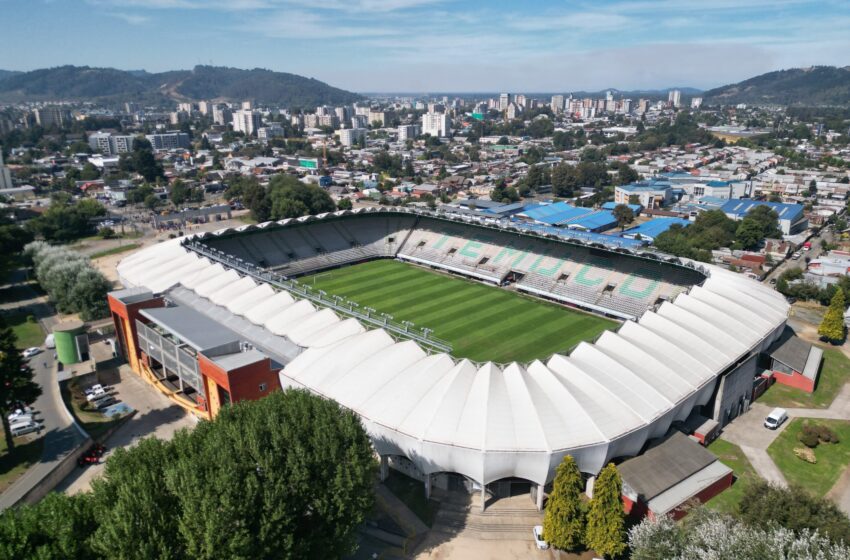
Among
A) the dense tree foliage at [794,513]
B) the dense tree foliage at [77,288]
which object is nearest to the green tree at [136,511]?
the dense tree foliage at [794,513]

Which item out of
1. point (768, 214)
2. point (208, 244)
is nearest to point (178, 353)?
point (208, 244)

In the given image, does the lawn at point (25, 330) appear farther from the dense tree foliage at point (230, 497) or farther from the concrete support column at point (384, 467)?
the concrete support column at point (384, 467)

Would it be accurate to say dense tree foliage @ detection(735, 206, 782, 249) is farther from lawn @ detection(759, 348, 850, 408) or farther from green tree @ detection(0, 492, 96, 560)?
green tree @ detection(0, 492, 96, 560)

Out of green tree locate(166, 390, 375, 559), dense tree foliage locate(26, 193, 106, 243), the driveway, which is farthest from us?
dense tree foliage locate(26, 193, 106, 243)

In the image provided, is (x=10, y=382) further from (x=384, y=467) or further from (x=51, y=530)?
(x=384, y=467)

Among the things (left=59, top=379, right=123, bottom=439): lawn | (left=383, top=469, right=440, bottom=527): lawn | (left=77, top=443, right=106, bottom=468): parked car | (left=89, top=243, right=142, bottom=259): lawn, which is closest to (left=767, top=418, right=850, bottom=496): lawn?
(left=383, top=469, right=440, bottom=527): lawn

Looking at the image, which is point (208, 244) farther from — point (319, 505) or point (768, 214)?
point (768, 214)

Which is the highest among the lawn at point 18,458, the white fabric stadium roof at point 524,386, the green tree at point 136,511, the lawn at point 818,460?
the green tree at point 136,511
